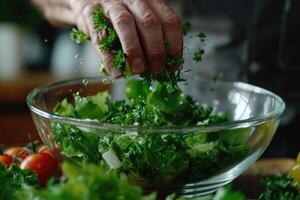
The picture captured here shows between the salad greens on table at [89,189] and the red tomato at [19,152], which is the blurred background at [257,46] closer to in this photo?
the red tomato at [19,152]

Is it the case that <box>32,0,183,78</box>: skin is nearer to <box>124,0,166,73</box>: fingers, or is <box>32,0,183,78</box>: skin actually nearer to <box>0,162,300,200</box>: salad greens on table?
<box>124,0,166,73</box>: fingers

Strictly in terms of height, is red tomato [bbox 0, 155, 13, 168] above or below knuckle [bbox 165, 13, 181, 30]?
below

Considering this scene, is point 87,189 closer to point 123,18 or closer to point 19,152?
point 123,18

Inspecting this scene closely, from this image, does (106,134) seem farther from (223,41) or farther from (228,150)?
(223,41)

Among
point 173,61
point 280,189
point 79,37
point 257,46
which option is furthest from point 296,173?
point 257,46

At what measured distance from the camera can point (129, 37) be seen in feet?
2.61

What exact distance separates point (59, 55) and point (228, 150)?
1631 mm

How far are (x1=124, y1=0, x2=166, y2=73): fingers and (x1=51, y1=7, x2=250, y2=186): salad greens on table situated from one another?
2 centimetres

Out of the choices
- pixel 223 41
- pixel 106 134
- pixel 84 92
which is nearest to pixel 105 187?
pixel 106 134

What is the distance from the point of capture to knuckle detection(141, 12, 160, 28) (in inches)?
31.6

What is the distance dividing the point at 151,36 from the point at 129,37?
0.09 ft

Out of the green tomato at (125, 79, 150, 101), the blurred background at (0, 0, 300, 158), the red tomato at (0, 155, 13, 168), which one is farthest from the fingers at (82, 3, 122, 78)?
the blurred background at (0, 0, 300, 158)

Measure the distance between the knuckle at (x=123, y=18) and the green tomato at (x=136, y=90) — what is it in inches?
6.7

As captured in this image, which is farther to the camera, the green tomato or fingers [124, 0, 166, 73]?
the green tomato
